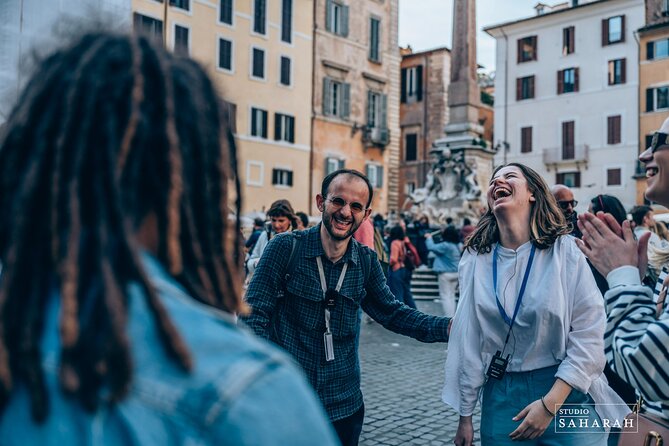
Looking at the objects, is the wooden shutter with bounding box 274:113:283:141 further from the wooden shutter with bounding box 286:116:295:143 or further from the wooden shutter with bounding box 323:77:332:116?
the wooden shutter with bounding box 323:77:332:116

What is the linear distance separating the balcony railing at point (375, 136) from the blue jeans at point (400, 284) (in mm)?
23377

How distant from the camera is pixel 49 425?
908mm

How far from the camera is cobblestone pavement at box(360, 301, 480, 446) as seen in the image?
5375 millimetres

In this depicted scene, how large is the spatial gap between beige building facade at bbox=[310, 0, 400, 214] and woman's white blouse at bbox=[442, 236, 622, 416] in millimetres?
27906

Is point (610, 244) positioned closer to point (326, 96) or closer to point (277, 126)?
point (277, 126)

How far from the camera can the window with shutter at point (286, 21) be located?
99.6ft

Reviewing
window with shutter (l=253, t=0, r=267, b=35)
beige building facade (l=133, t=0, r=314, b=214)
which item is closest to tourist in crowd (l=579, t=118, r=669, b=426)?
beige building facade (l=133, t=0, r=314, b=214)

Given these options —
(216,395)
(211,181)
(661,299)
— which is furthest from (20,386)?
(661,299)

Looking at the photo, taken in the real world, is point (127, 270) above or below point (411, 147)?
below

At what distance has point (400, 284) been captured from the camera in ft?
35.1

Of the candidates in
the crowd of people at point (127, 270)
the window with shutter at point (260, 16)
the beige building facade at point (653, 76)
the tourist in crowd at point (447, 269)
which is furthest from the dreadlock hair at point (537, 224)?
the beige building facade at point (653, 76)

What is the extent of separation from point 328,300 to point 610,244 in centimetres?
128

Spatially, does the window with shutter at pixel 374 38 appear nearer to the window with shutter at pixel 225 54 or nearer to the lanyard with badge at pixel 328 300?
the window with shutter at pixel 225 54

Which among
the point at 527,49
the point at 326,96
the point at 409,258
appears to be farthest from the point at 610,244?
the point at 527,49
